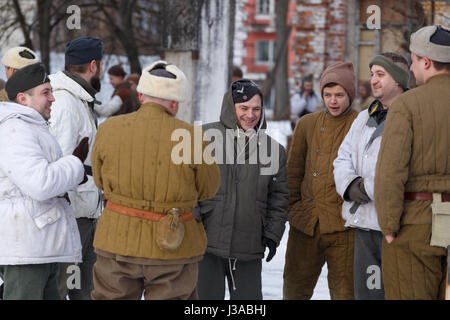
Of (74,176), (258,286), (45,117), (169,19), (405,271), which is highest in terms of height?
(169,19)

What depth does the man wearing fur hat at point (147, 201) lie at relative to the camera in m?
3.79

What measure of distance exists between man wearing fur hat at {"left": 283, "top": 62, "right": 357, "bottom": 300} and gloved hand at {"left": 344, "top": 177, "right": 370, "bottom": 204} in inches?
14.4

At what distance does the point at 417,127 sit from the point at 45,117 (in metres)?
1.99

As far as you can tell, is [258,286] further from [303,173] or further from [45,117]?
[45,117]

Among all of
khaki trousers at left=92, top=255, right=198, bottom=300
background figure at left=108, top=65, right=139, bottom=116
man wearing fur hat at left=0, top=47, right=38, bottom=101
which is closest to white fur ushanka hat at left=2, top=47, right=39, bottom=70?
man wearing fur hat at left=0, top=47, right=38, bottom=101

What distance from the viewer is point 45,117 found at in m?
4.29

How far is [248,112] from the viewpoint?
4.75 meters

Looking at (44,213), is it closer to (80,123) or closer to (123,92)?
(80,123)

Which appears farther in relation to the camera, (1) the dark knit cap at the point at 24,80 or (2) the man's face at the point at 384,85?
(2) the man's face at the point at 384,85

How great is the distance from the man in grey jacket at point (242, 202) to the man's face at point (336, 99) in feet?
1.71

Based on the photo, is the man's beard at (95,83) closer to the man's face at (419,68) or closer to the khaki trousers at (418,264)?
the man's face at (419,68)

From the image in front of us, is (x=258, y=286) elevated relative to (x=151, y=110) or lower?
lower

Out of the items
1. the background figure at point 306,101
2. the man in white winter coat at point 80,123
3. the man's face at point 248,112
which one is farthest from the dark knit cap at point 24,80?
the background figure at point 306,101
